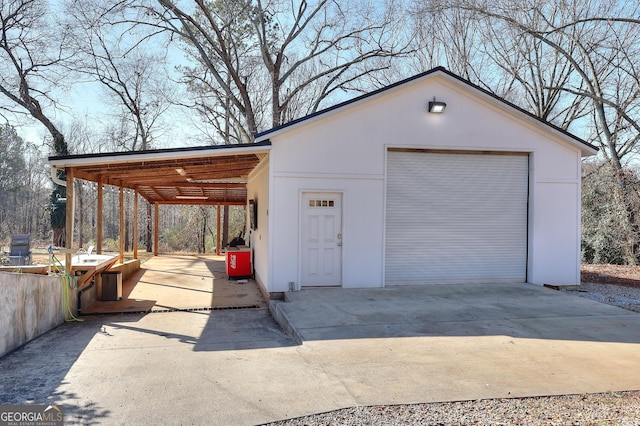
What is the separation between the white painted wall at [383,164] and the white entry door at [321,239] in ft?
0.52

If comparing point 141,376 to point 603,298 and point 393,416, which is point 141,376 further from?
point 603,298

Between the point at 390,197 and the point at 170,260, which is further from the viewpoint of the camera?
the point at 170,260

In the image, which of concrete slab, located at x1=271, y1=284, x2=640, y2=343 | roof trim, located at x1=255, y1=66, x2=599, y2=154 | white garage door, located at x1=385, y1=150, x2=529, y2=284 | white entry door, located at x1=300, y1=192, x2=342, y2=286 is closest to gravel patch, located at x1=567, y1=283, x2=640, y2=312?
concrete slab, located at x1=271, y1=284, x2=640, y2=343

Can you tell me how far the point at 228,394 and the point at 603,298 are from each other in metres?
7.80

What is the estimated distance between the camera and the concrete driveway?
3.60 meters

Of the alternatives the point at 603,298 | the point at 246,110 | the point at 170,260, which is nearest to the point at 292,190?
the point at 603,298

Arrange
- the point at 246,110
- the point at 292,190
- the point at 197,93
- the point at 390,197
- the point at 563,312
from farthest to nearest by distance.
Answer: the point at 197,93 → the point at 246,110 → the point at 390,197 → the point at 292,190 → the point at 563,312

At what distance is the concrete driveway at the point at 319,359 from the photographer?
3598 mm

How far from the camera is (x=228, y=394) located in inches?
147

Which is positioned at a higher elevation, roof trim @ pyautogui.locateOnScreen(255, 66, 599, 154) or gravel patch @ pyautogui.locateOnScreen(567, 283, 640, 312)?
roof trim @ pyautogui.locateOnScreen(255, 66, 599, 154)

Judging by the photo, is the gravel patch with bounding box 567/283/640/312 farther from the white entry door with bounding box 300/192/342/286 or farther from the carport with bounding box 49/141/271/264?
the carport with bounding box 49/141/271/264

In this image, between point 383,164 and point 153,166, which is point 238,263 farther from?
point 383,164

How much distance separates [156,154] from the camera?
7.57 m

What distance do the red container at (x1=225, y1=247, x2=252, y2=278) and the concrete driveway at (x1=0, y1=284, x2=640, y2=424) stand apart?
407cm
